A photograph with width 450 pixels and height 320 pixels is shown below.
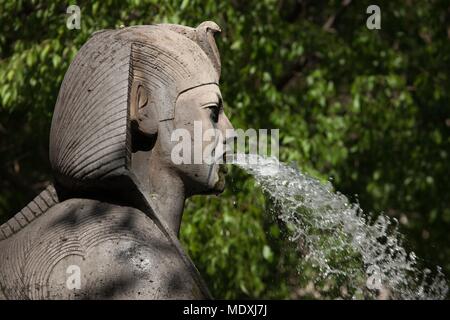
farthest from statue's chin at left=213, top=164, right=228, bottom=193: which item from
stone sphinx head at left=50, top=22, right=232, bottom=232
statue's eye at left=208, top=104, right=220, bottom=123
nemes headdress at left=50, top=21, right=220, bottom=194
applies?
nemes headdress at left=50, top=21, right=220, bottom=194

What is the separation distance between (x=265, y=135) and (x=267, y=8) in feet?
5.08

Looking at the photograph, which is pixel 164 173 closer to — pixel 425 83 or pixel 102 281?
pixel 102 281

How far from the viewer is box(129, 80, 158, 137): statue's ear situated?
516 centimetres

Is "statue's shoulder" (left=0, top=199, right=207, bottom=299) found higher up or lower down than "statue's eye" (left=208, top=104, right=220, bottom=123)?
lower down

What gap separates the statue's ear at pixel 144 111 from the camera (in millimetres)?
5156

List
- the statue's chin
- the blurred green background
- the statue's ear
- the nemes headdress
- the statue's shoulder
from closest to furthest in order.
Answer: the statue's shoulder → the nemes headdress → the statue's ear → the statue's chin → the blurred green background

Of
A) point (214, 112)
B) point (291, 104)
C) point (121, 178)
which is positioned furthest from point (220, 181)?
point (291, 104)

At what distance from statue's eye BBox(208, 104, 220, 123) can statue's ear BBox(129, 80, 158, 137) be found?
0.74ft

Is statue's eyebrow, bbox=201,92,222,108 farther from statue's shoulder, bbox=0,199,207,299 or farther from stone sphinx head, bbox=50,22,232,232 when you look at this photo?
statue's shoulder, bbox=0,199,207,299

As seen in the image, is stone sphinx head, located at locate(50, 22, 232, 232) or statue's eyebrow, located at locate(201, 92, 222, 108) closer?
stone sphinx head, located at locate(50, 22, 232, 232)

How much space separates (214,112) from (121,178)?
0.56 m

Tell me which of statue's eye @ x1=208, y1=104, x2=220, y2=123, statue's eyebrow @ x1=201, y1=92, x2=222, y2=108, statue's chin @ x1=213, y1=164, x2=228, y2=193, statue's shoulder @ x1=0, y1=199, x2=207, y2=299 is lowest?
statue's shoulder @ x1=0, y1=199, x2=207, y2=299

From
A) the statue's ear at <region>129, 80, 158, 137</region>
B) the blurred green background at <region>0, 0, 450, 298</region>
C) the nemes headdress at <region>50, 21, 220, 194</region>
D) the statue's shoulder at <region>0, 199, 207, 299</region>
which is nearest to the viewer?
the statue's shoulder at <region>0, 199, 207, 299</region>

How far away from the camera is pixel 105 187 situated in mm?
4977
